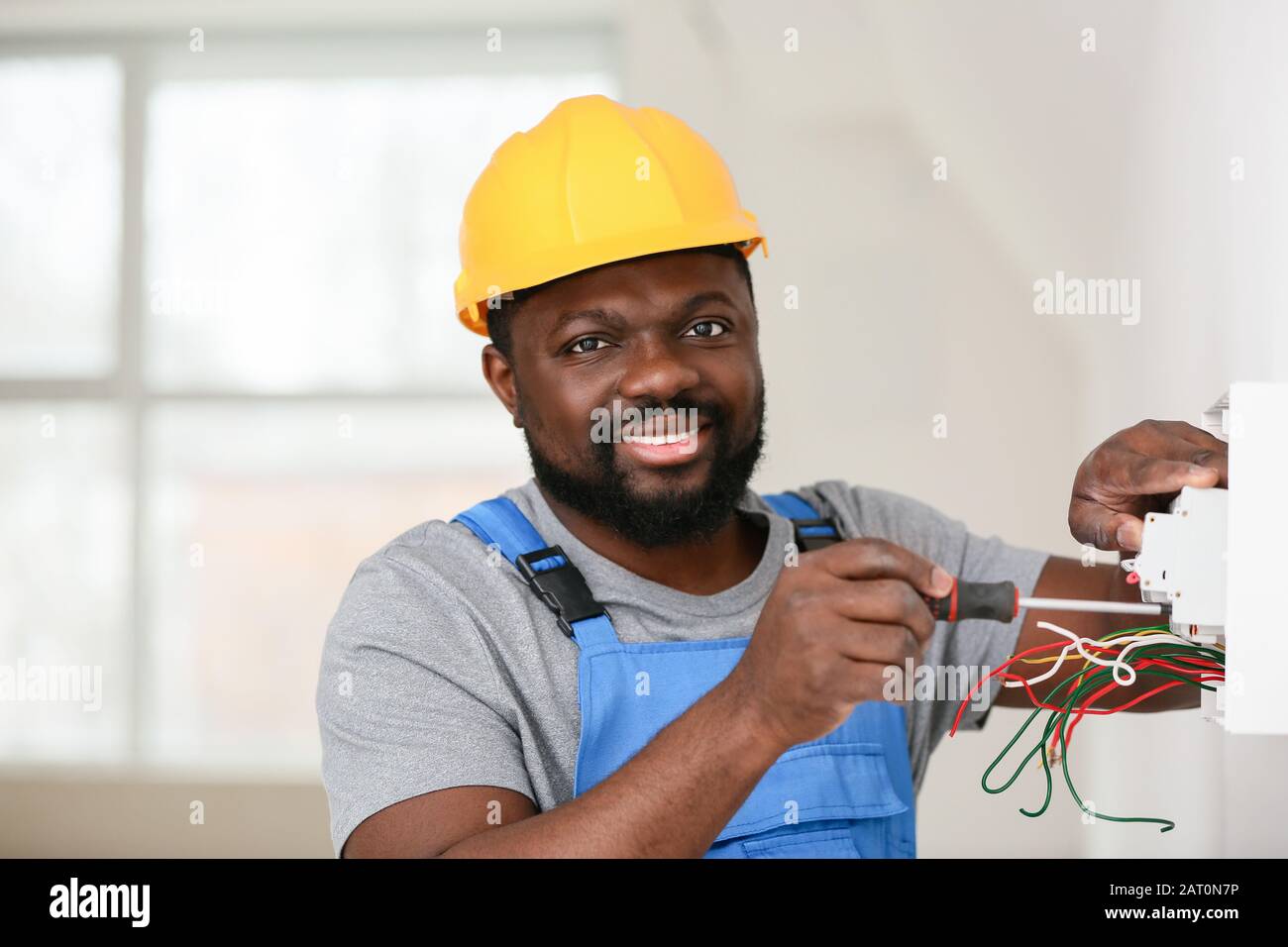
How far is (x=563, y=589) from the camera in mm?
1221

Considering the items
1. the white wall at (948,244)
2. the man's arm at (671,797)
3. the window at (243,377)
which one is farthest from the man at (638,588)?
the window at (243,377)

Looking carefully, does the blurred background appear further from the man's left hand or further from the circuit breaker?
the circuit breaker

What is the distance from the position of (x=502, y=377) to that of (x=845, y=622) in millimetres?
635

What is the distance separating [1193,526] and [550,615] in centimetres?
63

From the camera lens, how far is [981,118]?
2.56m

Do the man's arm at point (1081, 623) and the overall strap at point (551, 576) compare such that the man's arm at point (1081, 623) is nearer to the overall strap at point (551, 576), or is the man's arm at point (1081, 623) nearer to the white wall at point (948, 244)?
the overall strap at point (551, 576)

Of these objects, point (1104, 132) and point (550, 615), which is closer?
point (550, 615)

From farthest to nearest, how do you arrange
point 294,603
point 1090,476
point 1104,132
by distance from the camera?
point 294,603, point 1104,132, point 1090,476

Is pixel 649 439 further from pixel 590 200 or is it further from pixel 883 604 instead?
pixel 883 604

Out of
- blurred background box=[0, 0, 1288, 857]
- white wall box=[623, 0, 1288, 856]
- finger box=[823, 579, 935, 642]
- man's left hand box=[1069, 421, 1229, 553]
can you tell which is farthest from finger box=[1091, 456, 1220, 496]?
blurred background box=[0, 0, 1288, 857]

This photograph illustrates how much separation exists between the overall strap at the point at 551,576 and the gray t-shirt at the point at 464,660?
0.6 inches

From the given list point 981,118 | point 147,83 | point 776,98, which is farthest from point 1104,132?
point 147,83

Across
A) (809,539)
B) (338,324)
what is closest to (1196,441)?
(809,539)
